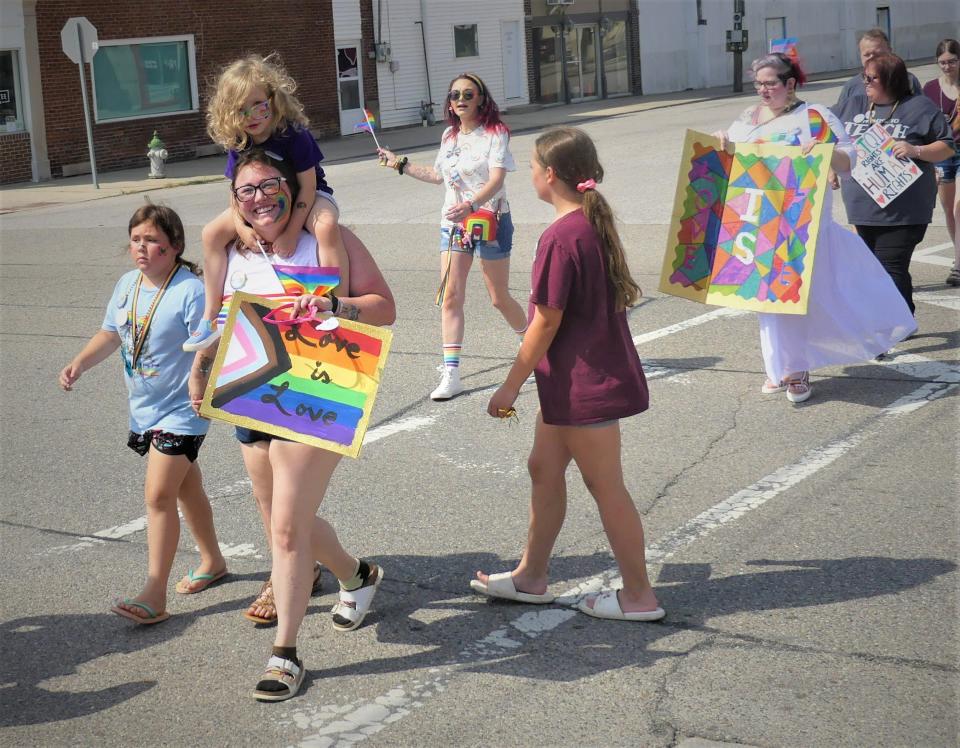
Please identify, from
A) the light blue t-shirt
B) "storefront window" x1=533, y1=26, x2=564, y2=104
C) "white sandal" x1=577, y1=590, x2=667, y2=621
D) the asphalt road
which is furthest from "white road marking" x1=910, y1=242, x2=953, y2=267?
"storefront window" x1=533, y1=26, x2=564, y2=104

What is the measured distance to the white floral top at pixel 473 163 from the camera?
7.55 metres

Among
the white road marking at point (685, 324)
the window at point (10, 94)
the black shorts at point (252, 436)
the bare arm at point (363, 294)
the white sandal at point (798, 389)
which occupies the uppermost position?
the window at point (10, 94)

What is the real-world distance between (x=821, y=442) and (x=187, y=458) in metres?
3.41

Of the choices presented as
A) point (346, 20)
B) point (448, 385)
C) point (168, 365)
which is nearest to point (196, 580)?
point (168, 365)

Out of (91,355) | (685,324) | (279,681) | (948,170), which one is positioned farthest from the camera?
(948,170)

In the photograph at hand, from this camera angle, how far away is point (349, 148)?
27.1 meters

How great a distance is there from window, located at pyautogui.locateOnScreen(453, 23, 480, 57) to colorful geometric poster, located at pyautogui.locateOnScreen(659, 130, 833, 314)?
91.3 ft

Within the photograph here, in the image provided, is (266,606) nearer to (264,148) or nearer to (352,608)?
(352,608)

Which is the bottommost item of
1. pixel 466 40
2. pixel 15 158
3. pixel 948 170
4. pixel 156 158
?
pixel 948 170

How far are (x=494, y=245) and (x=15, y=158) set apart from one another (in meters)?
18.4

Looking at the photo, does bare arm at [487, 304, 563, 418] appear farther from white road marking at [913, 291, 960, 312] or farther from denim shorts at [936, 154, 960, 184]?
denim shorts at [936, 154, 960, 184]

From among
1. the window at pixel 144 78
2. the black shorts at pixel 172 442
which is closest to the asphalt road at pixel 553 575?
the black shorts at pixel 172 442

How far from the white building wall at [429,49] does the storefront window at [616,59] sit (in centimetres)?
379

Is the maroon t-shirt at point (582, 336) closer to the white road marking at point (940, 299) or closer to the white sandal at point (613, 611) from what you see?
the white sandal at point (613, 611)
